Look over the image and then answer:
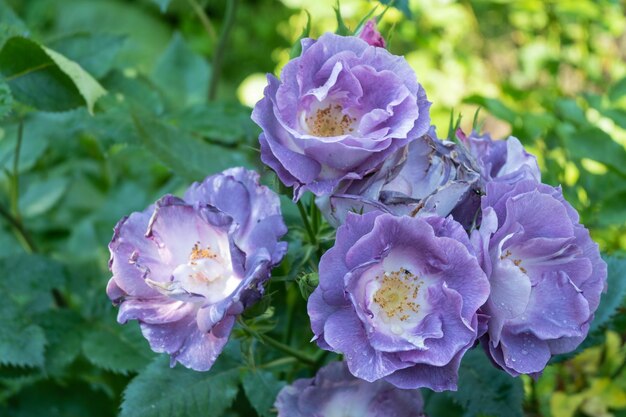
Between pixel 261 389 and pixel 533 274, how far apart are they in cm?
32

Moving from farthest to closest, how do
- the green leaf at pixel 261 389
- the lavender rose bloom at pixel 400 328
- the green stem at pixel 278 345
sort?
the green leaf at pixel 261 389 < the green stem at pixel 278 345 < the lavender rose bloom at pixel 400 328

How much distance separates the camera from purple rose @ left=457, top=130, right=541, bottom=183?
763mm

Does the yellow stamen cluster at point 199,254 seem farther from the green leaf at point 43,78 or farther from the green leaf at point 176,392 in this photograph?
the green leaf at point 43,78

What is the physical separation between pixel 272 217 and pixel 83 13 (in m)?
2.85

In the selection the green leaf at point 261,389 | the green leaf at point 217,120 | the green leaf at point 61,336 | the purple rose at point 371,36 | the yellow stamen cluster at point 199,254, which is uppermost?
the purple rose at point 371,36

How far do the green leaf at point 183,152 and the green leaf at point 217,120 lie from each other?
12cm

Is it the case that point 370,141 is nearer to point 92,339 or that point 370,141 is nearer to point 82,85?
point 82,85

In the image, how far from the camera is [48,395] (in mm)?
1193

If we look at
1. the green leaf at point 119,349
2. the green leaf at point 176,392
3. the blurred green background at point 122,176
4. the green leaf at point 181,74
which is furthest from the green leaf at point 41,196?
the green leaf at point 176,392

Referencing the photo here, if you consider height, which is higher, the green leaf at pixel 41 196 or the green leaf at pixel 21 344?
the green leaf at pixel 21 344

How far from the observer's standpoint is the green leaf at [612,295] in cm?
90

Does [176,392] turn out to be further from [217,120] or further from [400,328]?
[217,120]

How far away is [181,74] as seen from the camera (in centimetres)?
150

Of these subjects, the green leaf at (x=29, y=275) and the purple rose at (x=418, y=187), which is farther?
the green leaf at (x=29, y=275)
